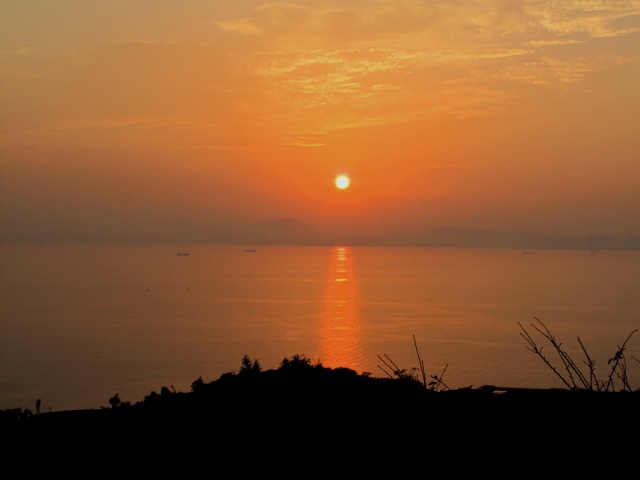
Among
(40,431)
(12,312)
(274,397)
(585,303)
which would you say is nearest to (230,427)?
(274,397)

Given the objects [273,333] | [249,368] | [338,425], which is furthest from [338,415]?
[273,333]

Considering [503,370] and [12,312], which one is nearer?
[503,370]

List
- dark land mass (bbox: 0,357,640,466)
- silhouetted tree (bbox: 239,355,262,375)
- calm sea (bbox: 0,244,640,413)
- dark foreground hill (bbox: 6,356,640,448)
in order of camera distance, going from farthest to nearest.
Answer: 1. calm sea (bbox: 0,244,640,413)
2. silhouetted tree (bbox: 239,355,262,375)
3. dark foreground hill (bbox: 6,356,640,448)
4. dark land mass (bbox: 0,357,640,466)

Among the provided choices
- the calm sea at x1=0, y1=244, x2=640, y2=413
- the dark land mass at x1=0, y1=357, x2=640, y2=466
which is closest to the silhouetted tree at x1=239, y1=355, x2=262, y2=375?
the dark land mass at x1=0, y1=357, x2=640, y2=466

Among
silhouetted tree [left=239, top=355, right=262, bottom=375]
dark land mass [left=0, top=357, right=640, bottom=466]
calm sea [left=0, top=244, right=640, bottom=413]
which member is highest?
calm sea [left=0, top=244, right=640, bottom=413]

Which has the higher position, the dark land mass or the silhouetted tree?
the silhouetted tree

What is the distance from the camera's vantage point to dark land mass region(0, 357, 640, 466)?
7.13 meters

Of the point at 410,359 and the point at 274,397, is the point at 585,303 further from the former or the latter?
the point at 274,397

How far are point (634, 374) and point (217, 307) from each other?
90560 millimetres

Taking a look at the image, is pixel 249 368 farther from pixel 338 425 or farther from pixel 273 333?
pixel 273 333

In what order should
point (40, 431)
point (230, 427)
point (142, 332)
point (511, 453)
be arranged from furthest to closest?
point (142, 332)
point (40, 431)
point (230, 427)
point (511, 453)

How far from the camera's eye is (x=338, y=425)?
A: 25.7ft

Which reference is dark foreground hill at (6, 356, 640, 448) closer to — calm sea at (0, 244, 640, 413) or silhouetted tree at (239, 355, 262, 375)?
silhouetted tree at (239, 355, 262, 375)

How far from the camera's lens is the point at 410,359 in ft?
307
